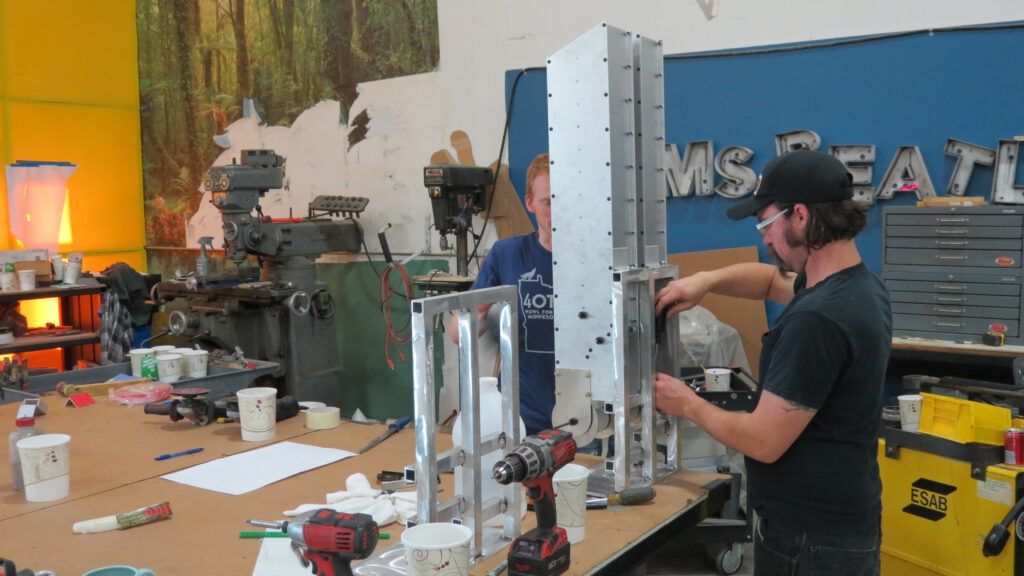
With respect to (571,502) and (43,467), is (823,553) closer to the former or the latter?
(571,502)

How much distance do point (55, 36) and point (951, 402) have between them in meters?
6.23

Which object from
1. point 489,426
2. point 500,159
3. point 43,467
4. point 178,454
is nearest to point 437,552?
point 489,426

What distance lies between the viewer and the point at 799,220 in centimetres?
168

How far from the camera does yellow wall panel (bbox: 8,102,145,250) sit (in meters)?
6.12

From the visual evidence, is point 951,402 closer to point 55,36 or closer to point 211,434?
point 211,434

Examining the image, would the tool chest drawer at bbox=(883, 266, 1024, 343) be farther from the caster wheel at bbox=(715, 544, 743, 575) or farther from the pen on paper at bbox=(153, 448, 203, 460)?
the pen on paper at bbox=(153, 448, 203, 460)

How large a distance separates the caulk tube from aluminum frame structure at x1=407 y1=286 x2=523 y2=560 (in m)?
0.66

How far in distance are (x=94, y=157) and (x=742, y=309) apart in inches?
198

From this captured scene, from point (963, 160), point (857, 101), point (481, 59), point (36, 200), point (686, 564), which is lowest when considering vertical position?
point (686, 564)

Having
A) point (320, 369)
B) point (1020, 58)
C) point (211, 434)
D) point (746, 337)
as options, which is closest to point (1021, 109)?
point (1020, 58)

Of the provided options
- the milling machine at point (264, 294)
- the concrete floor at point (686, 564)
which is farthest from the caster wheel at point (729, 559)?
the milling machine at point (264, 294)

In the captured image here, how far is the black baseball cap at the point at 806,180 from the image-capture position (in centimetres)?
165

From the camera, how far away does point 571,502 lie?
5.32 ft

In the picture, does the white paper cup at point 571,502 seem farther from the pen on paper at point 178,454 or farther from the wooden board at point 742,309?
the wooden board at point 742,309
